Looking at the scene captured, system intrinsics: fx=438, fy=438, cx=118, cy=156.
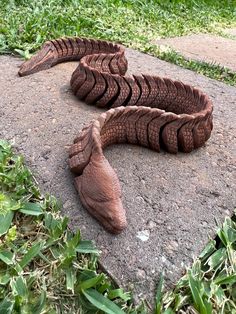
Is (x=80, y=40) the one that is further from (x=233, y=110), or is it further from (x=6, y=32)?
(x=233, y=110)

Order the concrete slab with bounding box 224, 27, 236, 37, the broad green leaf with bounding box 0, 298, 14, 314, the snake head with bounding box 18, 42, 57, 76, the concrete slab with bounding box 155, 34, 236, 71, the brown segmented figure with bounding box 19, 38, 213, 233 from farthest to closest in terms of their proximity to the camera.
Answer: the concrete slab with bounding box 224, 27, 236, 37, the concrete slab with bounding box 155, 34, 236, 71, the snake head with bounding box 18, 42, 57, 76, the brown segmented figure with bounding box 19, 38, 213, 233, the broad green leaf with bounding box 0, 298, 14, 314

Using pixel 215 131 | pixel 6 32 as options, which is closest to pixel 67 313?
pixel 215 131

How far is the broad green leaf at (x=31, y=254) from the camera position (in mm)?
1525

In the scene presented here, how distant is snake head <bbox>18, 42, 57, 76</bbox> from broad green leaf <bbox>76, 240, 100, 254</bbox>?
5.10 feet

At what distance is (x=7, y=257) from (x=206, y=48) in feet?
11.2

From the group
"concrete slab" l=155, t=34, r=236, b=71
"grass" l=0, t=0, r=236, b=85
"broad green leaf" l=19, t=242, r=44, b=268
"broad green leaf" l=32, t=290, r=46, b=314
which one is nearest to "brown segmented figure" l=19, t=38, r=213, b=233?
"broad green leaf" l=19, t=242, r=44, b=268

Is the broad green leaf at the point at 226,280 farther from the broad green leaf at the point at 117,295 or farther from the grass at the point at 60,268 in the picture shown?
the broad green leaf at the point at 117,295

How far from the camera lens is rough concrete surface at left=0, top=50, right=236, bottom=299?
164 centimetres

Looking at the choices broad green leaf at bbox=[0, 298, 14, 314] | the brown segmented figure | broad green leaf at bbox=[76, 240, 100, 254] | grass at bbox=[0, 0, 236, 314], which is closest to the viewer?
broad green leaf at bbox=[0, 298, 14, 314]

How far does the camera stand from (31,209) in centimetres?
172

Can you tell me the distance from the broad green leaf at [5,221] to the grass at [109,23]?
188 cm

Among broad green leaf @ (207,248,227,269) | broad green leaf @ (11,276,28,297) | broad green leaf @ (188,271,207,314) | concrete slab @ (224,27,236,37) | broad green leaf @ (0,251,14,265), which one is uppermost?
broad green leaf @ (207,248,227,269)

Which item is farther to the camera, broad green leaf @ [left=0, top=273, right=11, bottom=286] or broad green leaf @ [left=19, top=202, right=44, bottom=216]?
broad green leaf @ [left=19, top=202, right=44, bottom=216]

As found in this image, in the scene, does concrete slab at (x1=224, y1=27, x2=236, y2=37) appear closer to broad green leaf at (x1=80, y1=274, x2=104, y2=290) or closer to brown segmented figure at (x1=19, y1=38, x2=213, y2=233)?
brown segmented figure at (x1=19, y1=38, x2=213, y2=233)
